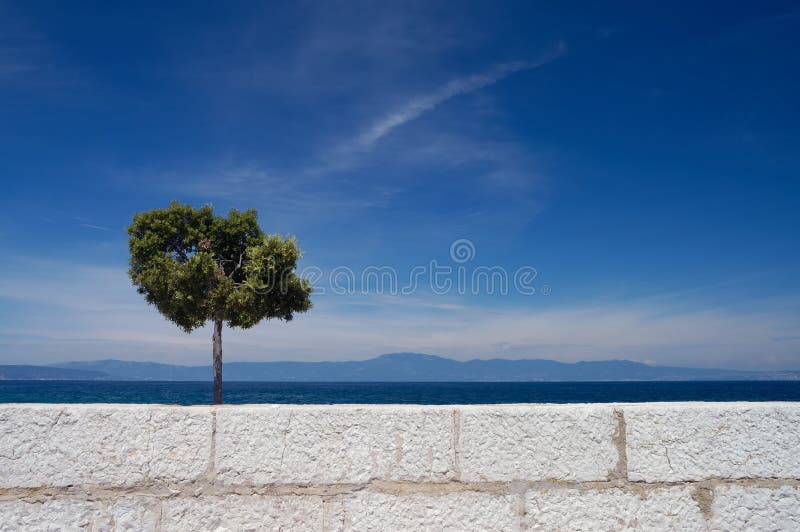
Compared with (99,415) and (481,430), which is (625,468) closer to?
(481,430)

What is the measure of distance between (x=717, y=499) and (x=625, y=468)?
0.50 meters

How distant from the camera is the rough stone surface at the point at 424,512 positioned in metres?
2.82

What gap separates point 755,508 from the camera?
2.93m

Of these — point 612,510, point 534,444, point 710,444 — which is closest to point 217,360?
point 534,444

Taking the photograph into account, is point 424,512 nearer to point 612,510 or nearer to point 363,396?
point 612,510

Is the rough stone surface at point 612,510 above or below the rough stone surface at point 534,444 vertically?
below

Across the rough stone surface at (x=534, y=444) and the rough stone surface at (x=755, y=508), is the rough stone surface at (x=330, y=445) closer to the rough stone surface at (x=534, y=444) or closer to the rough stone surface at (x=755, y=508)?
the rough stone surface at (x=534, y=444)

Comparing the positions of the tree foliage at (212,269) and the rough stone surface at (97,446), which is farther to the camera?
the tree foliage at (212,269)

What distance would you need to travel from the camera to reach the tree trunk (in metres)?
18.1

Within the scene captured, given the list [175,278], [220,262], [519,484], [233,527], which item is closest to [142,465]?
[233,527]

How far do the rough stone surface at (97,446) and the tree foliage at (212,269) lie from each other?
15.5m

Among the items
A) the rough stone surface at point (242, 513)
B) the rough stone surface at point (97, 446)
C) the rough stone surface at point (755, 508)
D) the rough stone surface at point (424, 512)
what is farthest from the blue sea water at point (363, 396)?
the rough stone surface at point (97, 446)

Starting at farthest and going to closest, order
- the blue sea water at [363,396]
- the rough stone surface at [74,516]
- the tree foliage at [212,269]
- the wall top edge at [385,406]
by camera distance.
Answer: the blue sea water at [363,396]
the tree foliage at [212,269]
the wall top edge at [385,406]
the rough stone surface at [74,516]

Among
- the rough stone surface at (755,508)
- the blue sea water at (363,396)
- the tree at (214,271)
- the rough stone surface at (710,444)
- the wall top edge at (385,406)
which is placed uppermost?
the tree at (214,271)
